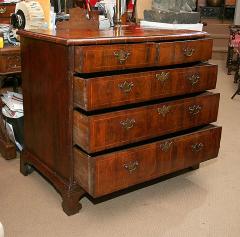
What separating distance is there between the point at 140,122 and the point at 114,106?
0.14 meters

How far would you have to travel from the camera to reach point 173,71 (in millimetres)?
1527

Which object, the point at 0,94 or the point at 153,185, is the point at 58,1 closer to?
the point at 0,94

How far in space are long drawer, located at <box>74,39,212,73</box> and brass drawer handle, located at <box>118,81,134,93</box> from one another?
62 millimetres

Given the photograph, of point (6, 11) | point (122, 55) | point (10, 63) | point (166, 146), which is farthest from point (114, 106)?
point (6, 11)

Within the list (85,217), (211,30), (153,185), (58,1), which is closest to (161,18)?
(58,1)

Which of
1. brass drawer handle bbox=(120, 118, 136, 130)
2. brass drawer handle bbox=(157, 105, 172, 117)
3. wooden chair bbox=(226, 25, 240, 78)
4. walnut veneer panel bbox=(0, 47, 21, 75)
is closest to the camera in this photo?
brass drawer handle bbox=(120, 118, 136, 130)

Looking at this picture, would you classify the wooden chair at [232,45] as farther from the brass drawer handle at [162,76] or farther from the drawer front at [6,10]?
the brass drawer handle at [162,76]

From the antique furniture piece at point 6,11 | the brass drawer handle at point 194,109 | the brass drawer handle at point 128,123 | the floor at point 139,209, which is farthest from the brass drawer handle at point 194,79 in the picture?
the antique furniture piece at point 6,11

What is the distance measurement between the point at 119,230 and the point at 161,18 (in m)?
1.14

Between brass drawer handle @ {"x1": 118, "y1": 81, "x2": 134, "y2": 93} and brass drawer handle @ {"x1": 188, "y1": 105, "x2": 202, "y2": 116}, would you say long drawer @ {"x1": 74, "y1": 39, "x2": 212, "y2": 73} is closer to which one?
brass drawer handle @ {"x1": 118, "y1": 81, "x2": 134, "y2": 93}

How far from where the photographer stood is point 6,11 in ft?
7.59

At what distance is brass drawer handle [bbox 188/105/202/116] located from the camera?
163 centimetres

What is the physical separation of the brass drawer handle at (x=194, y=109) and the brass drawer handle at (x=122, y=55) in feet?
1.39

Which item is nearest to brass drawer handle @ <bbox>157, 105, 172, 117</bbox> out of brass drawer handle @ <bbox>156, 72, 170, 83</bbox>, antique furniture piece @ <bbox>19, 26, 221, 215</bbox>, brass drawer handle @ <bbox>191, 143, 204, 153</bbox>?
antique furniture piece @ <bbox>19, 26, 221, 215</bbox>
